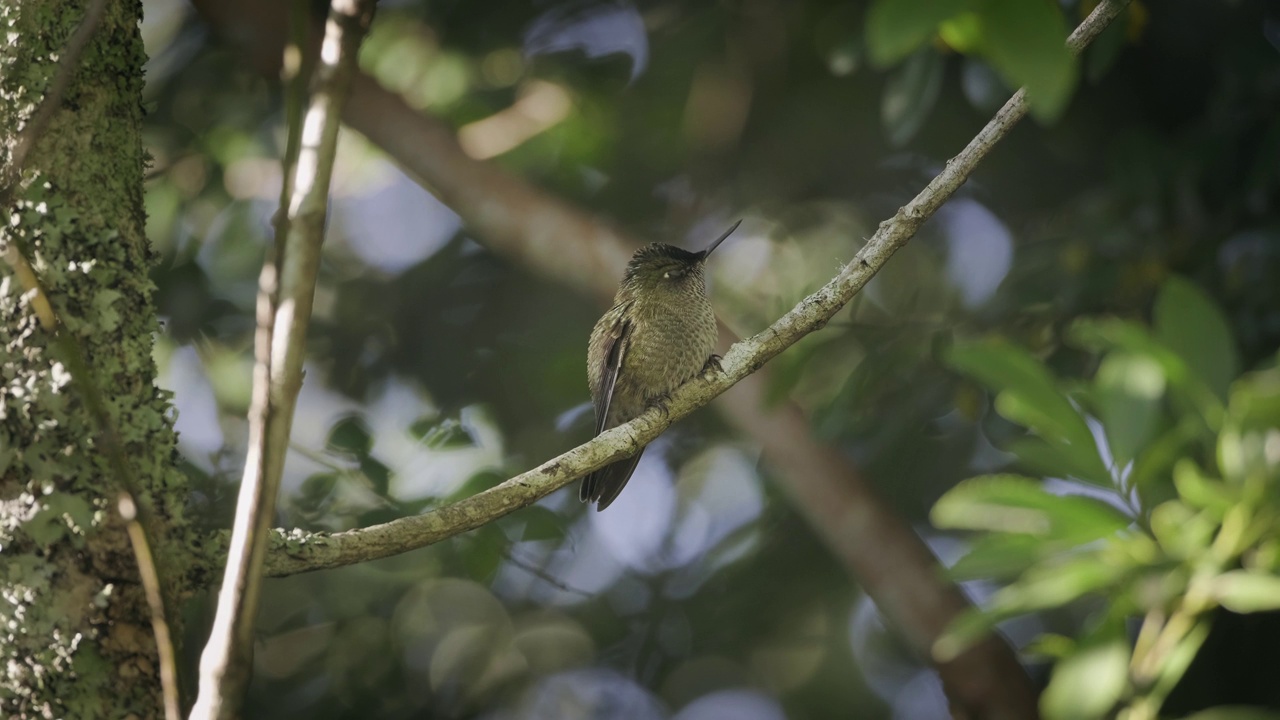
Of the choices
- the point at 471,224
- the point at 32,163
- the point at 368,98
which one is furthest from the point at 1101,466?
the point at 368,98

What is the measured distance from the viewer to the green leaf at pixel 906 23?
1.12 metres

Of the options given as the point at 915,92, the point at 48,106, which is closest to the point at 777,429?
the point at 915,92

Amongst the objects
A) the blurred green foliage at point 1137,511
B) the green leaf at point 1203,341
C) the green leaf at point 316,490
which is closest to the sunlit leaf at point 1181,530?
the blurred green foliage at point 1137,511

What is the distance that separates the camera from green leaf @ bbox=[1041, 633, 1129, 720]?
1.59 m

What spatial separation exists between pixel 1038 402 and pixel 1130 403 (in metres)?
0.15

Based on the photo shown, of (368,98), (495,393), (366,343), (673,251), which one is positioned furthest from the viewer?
(366,343)

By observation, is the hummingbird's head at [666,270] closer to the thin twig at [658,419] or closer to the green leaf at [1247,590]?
the thin twig at [658,419]

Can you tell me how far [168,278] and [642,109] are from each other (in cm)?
237

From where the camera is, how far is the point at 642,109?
5141 millimetres

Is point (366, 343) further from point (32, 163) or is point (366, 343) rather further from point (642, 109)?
point (32, 163)

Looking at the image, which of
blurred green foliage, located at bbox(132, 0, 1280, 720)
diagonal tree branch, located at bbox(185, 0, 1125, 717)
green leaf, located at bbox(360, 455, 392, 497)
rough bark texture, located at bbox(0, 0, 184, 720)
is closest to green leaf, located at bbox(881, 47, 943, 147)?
blurred green foliage, located at bbox(132, 0, 1280, 720)

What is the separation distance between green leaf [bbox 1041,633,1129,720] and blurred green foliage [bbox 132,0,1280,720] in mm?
Answer: 1686

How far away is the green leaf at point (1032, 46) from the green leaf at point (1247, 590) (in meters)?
0.82

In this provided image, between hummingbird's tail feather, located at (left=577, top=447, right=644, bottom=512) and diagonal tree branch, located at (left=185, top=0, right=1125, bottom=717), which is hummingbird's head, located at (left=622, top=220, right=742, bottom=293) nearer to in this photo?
diagonal tree branch, located at (left=185, top=0, right=1125, bottom=717)
